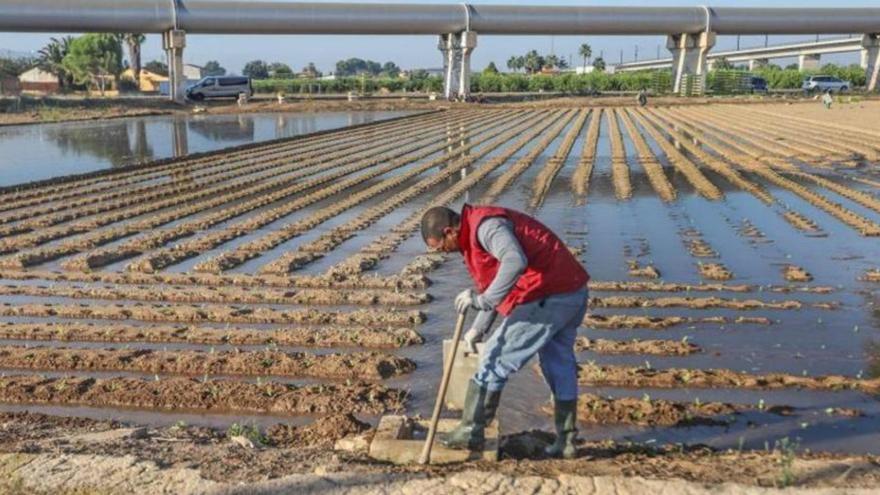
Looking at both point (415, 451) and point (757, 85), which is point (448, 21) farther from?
point (415, 451)

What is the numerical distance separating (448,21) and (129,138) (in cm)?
2090

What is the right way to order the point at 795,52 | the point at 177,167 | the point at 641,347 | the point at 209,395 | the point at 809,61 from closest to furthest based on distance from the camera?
1. the point at 209,395
2. the point at 641,347
3. the point at 177,167
4. the point at 795,52
5. the point at 809,61

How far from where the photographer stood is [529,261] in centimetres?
355

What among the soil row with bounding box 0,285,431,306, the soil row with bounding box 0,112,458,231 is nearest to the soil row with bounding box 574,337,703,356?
the soil row with bounding box 0,285,431,306

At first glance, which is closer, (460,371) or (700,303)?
(460,371)

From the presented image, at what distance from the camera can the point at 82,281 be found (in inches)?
321

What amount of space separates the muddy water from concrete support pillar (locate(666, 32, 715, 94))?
18.8m

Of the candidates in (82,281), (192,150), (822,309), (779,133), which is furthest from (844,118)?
(82,281)

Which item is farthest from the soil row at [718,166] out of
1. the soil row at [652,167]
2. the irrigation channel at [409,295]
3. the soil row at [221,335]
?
the soil row at [221,335]

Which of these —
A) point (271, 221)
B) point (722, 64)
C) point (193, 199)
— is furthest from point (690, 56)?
point (271, 221)

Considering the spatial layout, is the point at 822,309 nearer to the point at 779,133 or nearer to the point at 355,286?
the point at 355,286

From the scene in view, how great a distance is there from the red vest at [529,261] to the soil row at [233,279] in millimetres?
4095

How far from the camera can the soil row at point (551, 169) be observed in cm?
1312

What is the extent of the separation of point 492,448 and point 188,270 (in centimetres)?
553
